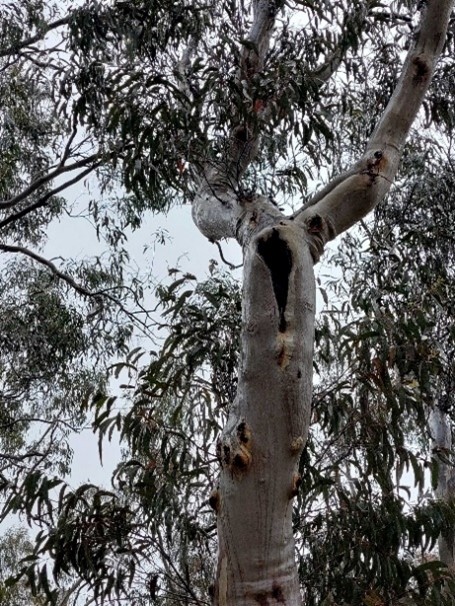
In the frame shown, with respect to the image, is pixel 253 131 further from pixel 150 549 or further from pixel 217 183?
pixel 150 549

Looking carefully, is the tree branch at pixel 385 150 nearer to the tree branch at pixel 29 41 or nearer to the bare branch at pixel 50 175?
the bare branch at pixel 50 175

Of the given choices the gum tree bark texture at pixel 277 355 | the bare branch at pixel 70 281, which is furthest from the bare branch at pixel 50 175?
the gum tree bark texture at pixel 277 355

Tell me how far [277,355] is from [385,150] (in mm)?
944

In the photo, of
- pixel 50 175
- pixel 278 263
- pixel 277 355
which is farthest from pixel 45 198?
pixel 277 355

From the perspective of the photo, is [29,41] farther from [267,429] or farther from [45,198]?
[267,429]

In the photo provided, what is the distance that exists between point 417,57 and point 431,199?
6.75ft

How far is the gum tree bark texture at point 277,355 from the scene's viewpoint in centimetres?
201

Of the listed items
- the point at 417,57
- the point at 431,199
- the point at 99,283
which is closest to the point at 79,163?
the point at 99,283

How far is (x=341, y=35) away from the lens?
3934 millimetres

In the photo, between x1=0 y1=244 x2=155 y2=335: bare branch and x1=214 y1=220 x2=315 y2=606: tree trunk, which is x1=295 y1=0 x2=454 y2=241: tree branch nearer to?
x1=214 y1=220 x2=315 y2=606: tree trunk

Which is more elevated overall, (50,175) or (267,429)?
(50,175)

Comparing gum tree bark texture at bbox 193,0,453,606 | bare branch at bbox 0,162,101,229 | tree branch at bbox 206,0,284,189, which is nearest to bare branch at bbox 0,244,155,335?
bare branch at bbox 0,162,101,229

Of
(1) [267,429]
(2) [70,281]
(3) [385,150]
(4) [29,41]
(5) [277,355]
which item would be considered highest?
(4) [29,41]

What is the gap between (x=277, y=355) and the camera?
2.21m
